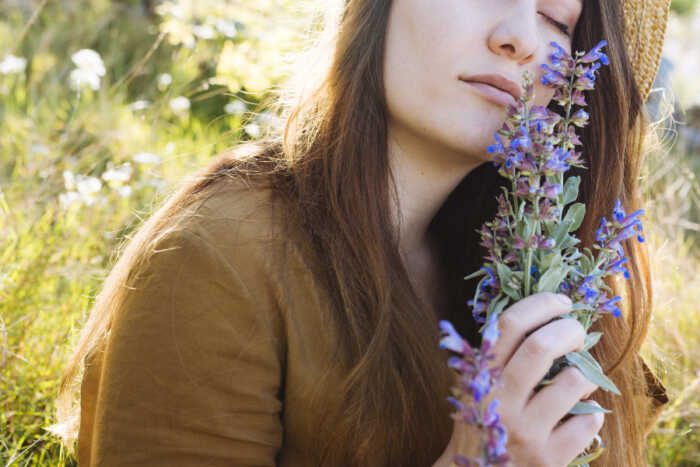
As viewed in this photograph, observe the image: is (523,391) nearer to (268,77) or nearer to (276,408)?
(276,408)

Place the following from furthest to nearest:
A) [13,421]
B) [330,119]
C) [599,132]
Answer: [13,421], [599,132], [330,119]

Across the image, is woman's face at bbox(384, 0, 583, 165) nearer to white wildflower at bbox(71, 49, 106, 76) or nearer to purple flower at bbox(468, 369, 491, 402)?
purple flower at bbox(468, 369, 491, 402)

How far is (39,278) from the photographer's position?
2.40 meters

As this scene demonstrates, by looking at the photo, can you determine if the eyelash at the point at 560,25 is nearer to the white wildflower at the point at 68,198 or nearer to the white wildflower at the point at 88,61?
the white wildflower at the point at 68,198

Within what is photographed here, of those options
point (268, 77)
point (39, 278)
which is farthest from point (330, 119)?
point (268, 77)

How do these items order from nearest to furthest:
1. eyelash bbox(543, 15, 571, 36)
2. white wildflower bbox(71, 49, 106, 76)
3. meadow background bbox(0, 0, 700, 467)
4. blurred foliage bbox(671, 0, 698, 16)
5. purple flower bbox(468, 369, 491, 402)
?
purple flower bbox(468, 369, 491, 402) < eyelash bbox(543, 15, 571, 36) < meadow background bbox(0, 0, 700, 467) < white wildflower bbox(71, 49, 106, 76) < blurred foliage bbox(671, 0, 698, 16)

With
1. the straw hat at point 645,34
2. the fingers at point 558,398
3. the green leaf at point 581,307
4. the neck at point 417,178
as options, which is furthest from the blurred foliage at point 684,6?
the fingers at point 558,398

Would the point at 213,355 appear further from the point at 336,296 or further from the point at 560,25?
the point at 560,25

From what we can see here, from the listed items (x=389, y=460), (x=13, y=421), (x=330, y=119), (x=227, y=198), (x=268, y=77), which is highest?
(x=268, y=77)

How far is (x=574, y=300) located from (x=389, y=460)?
1.82 feet

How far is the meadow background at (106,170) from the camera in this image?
7.41 ft

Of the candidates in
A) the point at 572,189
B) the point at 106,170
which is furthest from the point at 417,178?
the point at 106,170

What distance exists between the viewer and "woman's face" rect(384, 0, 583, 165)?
1.44 m

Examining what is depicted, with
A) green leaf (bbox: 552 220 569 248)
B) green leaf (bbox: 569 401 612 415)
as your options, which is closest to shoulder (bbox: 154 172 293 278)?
green leaf (bbox: 552 220 569 248)
